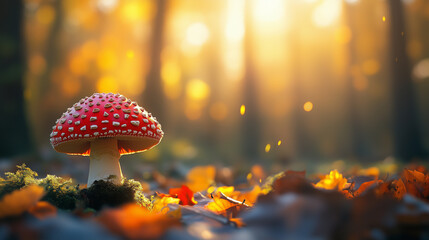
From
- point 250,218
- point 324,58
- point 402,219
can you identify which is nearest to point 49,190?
point 250,218

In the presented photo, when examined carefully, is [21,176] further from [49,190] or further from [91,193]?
[91,193]

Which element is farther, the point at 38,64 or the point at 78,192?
the point at 38,64

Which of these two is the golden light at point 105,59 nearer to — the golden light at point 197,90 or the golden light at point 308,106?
the golden light at point 197,90

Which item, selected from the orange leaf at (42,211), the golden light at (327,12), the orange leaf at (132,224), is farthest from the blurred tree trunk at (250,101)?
the orange leaf at (132,224)

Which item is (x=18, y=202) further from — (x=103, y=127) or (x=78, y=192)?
(x=103, y=127)

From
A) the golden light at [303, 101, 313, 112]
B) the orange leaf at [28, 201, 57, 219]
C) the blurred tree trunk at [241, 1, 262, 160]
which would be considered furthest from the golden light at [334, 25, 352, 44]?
the orange leaf at [28, 201, 57, 219]

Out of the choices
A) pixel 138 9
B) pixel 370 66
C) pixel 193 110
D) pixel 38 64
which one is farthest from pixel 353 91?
pixel 193 110
